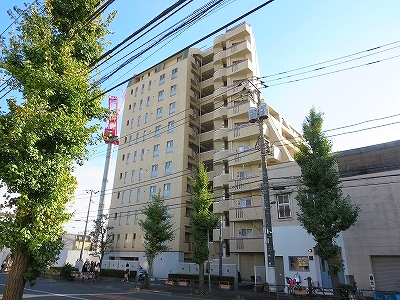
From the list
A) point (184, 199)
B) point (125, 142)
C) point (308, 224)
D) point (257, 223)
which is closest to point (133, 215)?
point (184, 199)

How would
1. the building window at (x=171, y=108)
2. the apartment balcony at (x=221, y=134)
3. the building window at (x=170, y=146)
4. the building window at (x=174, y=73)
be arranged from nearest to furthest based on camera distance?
the apartment balcony at (x=221, y=134) → the building window at (x=170, y=146) → the building window at (x=171, y=108) → the building window at (x=174, y=73)

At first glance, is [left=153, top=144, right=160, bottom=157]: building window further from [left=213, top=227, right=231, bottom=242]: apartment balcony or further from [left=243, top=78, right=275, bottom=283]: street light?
[left=243, top=78, right=275, bottom=283]: street light

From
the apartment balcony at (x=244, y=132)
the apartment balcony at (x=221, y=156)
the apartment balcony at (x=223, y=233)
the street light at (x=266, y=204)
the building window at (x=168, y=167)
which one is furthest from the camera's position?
the building window at (x=168, y=167)

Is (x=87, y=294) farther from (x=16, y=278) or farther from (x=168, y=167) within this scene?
(x=168, y=167)

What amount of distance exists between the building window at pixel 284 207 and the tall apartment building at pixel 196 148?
4329 millimetres

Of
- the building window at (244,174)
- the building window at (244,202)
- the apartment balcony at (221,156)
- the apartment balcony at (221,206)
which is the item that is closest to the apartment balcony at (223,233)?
the apartment balcony at (221,206)

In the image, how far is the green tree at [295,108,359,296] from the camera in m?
14.3

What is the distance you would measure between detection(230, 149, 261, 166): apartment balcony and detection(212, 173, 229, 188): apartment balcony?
183 cm

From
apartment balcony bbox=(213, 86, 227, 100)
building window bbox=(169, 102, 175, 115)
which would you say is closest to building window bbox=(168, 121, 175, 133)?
building window bbox=(169, 102, 175, 115)

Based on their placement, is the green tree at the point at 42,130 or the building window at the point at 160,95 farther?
the building window at the point at 160,95

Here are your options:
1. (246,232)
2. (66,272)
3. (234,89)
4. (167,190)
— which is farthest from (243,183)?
A: (66,272)

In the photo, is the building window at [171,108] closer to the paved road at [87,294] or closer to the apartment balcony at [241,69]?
the apartment balcony at [241,69]

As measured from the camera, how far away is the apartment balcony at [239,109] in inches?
1204

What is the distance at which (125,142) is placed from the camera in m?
42.7
